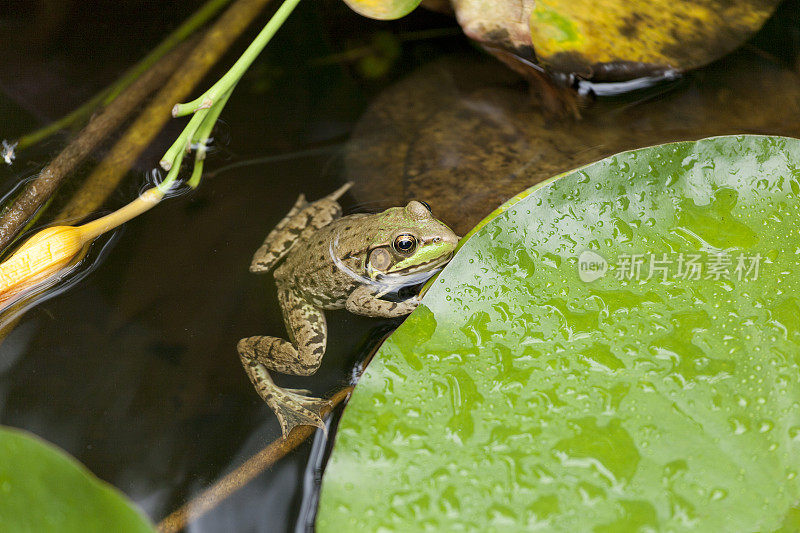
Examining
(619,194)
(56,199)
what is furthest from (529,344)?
(56,199)

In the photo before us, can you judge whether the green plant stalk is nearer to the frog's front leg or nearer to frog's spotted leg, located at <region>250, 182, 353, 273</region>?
frog's spotted leg, located at <region>250, 182, 353, 273</region>

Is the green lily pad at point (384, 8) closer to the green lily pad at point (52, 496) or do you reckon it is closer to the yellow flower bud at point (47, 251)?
the yellow flower bud at point (47, 251)

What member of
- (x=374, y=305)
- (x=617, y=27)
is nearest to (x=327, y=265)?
(x=374, y=305)

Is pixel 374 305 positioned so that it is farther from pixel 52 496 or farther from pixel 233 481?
pixel 52 496

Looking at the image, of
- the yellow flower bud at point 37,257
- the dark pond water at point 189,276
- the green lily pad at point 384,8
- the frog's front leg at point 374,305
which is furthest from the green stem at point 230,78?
the frog's front leg at point 374,305

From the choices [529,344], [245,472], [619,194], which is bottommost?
[245,472]

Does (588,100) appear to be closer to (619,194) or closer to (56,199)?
(619,194)
